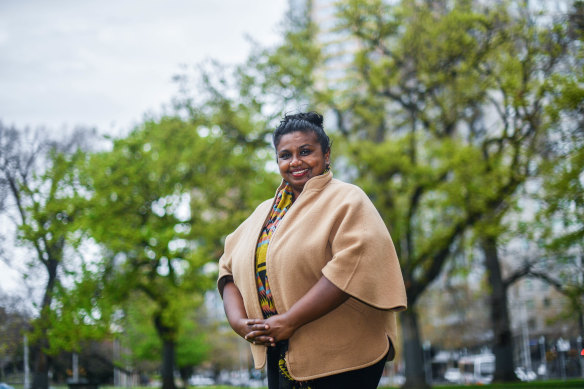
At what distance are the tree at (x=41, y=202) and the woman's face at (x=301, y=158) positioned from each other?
1692 cm

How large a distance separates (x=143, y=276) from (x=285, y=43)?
9.49 meters

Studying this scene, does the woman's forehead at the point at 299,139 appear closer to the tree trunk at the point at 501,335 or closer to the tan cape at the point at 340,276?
the tan cape at the point at 340,276

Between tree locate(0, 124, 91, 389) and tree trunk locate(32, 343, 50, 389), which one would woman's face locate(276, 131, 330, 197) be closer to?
tree locate(0, 124, 91, 389)

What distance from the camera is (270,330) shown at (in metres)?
2.09

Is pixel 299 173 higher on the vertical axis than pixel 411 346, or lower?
higher

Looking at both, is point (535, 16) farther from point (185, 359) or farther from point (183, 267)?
point (185, 359)

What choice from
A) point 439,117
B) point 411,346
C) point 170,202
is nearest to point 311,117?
point 439,117

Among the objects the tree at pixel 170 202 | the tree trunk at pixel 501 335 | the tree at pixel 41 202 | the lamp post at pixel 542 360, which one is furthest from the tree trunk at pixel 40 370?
the lamp post at pixel 542 360

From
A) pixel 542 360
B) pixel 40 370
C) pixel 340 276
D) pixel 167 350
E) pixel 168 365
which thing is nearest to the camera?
pixel 340 276

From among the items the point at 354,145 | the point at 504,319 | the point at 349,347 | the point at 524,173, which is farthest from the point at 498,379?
the point at 349,347

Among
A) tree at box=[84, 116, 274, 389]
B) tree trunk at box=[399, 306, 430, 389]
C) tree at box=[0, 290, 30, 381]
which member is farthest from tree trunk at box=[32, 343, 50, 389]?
tree trunk at box=[399, 306, 430, 389]

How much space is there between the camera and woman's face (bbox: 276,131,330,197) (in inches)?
93.7

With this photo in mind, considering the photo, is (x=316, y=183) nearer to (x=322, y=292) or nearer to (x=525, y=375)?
(x=322, y=292)

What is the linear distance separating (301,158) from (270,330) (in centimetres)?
73
